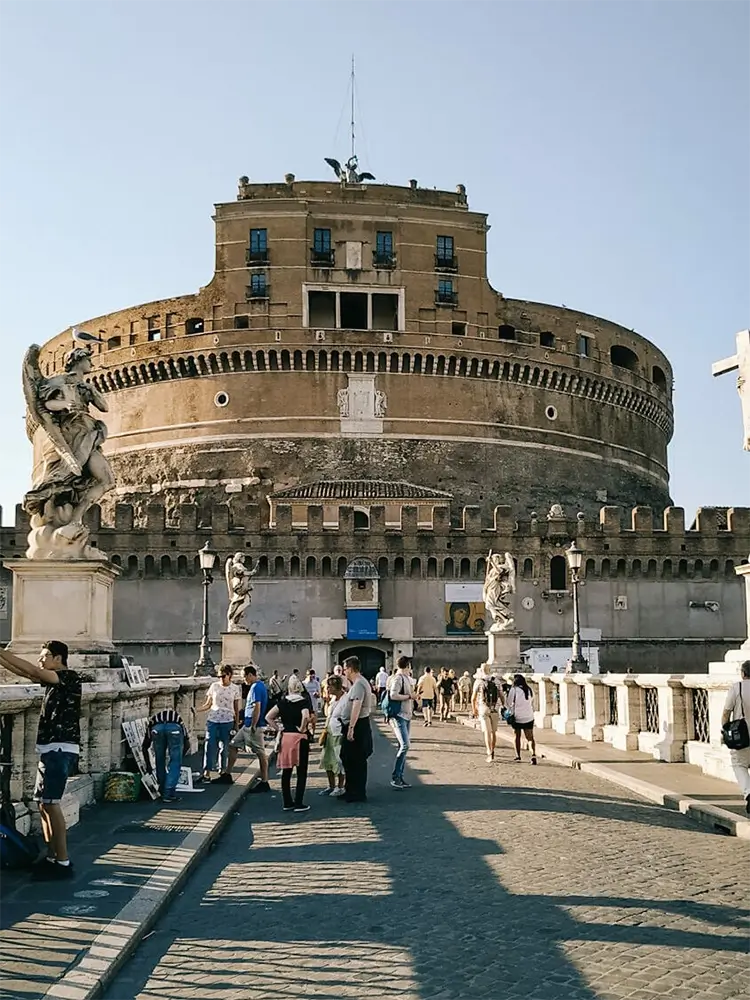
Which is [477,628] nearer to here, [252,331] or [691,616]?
[691,616]

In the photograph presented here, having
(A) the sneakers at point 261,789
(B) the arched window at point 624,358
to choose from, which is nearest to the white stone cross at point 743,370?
(A) the sneakers at point 261,789

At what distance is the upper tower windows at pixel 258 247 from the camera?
54.9 m

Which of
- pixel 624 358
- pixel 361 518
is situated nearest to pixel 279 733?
pixel 361 518

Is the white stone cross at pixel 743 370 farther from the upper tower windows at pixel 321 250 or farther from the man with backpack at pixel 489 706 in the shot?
the upper tower windows at pixel 321 250

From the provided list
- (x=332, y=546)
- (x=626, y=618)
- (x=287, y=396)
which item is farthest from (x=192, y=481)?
(x=626, y=618)

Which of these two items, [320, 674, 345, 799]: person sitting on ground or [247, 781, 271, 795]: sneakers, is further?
[247, 781, 271, 795]: sneakers

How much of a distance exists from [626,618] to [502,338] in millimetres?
17496

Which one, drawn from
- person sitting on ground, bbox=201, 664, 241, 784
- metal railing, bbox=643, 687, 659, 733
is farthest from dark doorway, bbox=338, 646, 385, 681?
person sitting on ground, bbox=201, 664, 241, 784

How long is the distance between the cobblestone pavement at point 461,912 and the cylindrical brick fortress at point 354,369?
144 ft

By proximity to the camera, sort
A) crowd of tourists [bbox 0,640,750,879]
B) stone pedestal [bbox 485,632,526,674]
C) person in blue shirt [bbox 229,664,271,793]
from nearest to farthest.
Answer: crowd of tourists [bbox 0,640,750,879] → person in blue shirt [bbox 229,664,271,793] → stone pedestal [bbox 485,632,526,674]

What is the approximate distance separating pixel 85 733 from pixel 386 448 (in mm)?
44061

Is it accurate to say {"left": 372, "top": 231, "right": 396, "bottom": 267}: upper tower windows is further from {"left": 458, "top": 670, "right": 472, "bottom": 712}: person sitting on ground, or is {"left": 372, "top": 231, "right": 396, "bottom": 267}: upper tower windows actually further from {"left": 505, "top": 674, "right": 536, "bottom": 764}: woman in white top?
{"left": 505, "top": 674, "right": 536, "bottom": 764}: woman in white top

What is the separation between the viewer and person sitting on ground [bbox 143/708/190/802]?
10.1m

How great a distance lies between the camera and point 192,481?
53.7 m
